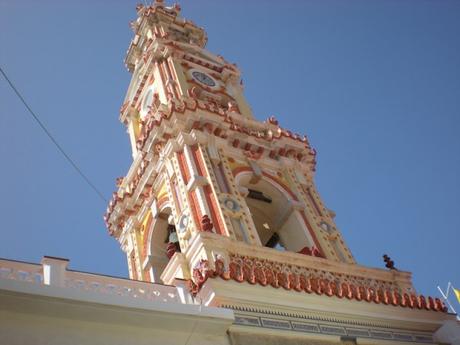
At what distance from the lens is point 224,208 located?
39.5 ft

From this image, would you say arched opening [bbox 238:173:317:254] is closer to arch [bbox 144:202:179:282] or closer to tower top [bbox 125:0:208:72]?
arch [bbox 144:202:179:282]

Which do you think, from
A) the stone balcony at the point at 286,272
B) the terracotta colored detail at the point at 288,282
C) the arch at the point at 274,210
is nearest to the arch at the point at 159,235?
the arch at the point at 274,210

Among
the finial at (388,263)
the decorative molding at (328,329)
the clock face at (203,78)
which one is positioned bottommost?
the decorative molding at (328,329)

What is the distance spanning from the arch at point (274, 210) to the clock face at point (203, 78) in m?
4.77

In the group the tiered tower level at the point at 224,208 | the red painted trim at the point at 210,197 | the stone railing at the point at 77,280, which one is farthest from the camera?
the red painted trim at the point at 210,197

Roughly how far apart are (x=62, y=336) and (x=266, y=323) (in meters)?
3.17

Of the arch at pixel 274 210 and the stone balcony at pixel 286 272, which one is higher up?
the arch at pixel 274 210

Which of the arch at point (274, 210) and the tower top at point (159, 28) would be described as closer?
the arch at point (274, 210)

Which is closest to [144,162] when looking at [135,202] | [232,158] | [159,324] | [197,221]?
[135,202]

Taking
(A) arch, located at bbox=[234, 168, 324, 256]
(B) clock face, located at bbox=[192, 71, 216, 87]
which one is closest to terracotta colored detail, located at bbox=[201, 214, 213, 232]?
(A) arch, located at bbox=[234, 168, 324, 256]

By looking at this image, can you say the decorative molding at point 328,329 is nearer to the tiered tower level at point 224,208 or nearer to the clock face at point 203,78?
the tiered tower level at point 224,208

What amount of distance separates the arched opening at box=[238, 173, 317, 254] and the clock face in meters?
4.98

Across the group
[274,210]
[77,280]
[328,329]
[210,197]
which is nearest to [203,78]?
[274,210]

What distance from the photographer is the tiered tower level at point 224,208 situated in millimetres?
9828
